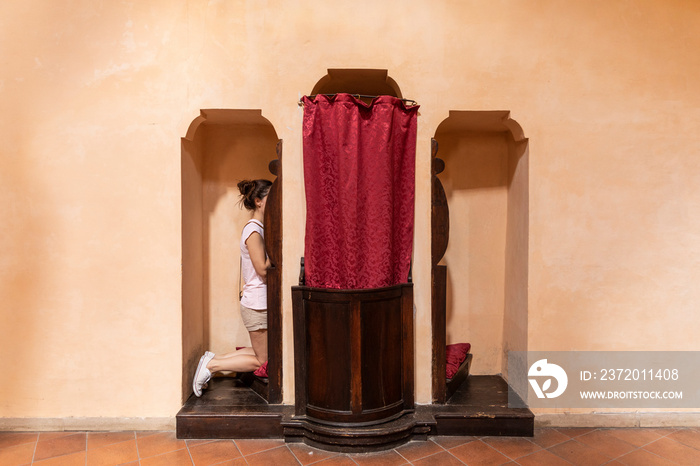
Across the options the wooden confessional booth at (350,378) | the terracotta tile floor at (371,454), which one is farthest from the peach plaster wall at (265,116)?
the terracotta tile floor at (371,454)

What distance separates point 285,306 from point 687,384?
3201mm

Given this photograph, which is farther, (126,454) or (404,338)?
(404,338)

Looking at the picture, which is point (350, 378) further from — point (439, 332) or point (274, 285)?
point (274, 285)

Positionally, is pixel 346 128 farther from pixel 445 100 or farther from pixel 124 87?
pixel 124 87

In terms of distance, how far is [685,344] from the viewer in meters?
3.40

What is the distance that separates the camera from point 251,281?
11.6 ft

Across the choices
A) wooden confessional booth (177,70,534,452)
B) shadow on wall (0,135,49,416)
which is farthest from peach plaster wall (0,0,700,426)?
wooden confessional booth (177,70,534,452)

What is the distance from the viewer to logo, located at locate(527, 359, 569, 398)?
3355mm

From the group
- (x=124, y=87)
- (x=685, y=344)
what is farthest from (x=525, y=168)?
(x=124, y=87)

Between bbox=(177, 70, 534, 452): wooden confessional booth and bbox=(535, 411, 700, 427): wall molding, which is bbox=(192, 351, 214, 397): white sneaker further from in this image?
bbox=(535, 411, 700, 427): wall molding

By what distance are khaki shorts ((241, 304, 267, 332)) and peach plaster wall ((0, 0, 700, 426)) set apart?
11.4 inches

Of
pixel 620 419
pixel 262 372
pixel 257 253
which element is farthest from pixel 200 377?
pixel 620 419

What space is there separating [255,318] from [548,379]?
2343mm

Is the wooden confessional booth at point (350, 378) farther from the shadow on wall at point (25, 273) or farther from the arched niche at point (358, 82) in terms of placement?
the shadow on wall at point (25, 273)
